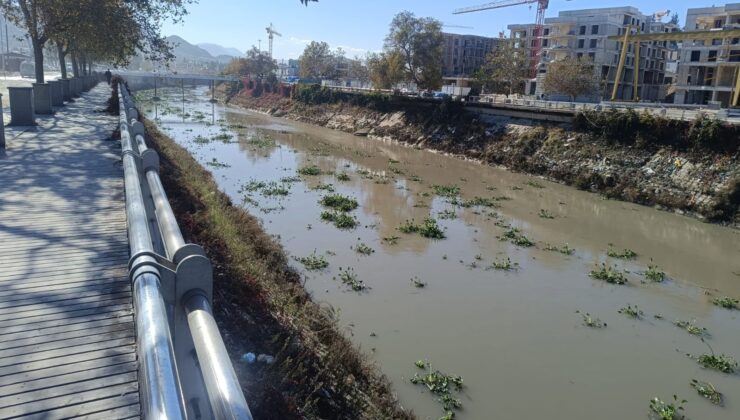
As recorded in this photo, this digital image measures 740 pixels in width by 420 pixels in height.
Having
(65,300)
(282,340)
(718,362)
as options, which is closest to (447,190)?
(718,362)

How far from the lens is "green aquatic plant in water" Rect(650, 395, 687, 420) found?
913 centimetres

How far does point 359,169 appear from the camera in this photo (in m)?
34.8

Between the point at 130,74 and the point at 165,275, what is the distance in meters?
134

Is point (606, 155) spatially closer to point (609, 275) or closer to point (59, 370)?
point (609, 275)

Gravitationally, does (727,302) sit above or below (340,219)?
below

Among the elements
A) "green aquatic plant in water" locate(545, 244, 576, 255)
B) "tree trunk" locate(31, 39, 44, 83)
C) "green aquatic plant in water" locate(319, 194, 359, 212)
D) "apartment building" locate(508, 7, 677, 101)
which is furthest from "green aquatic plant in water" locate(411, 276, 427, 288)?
"apartment building" locate(508, 7, 677, 101)

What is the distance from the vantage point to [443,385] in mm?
9469

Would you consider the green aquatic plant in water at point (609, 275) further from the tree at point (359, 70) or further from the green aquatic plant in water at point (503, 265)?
the tree at point (359, 70)

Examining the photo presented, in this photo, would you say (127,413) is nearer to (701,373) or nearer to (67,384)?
(67,384)

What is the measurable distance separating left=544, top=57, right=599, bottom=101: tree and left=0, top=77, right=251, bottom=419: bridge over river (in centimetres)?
5409

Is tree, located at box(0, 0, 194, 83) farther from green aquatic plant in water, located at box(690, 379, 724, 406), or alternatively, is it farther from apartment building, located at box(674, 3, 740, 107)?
apartment building, located at box(674, 3, 740, 107)

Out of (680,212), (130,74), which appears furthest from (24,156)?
(130,74)

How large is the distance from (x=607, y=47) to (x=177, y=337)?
90.1 metres

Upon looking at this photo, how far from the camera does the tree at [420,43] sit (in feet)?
190
